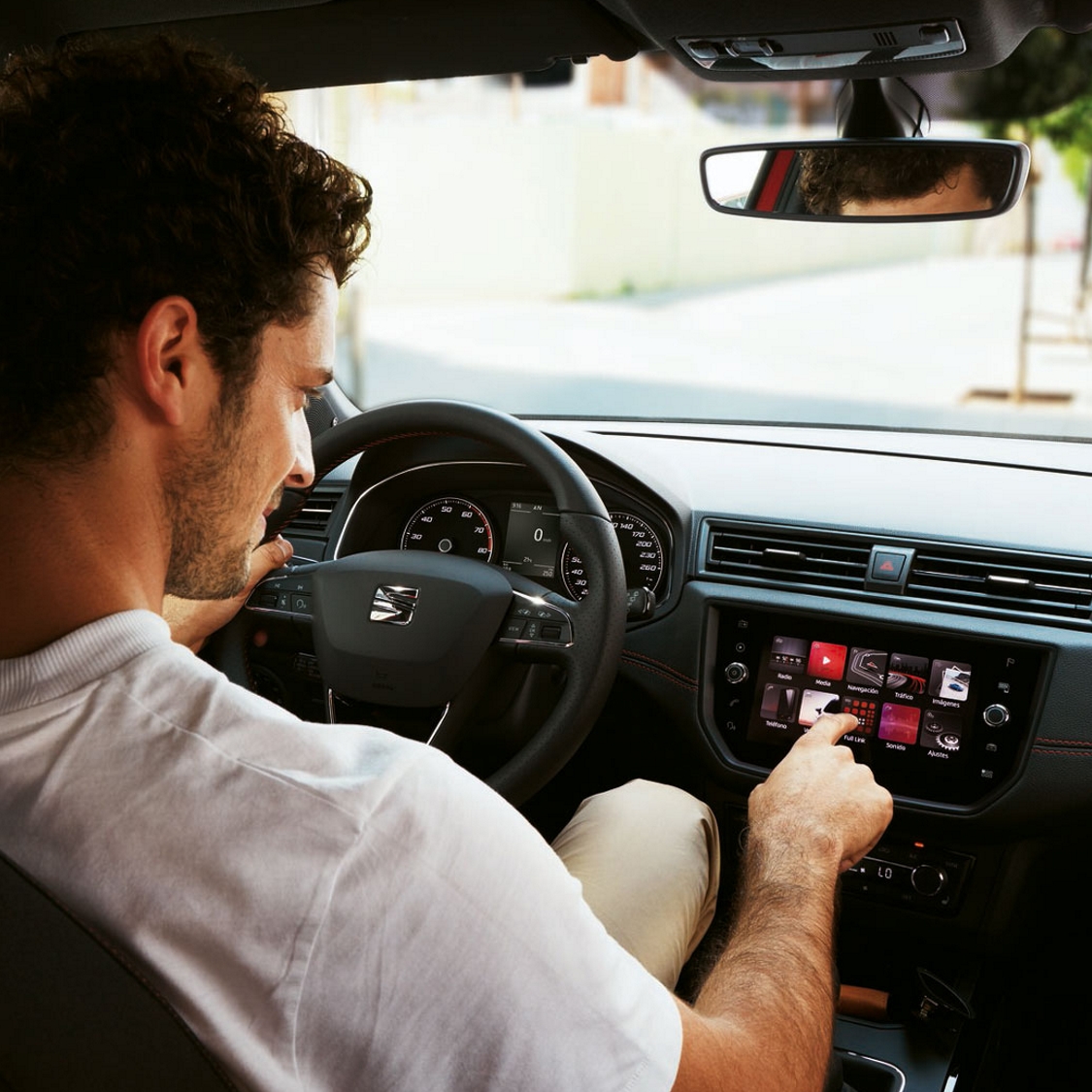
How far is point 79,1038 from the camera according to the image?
96 cm

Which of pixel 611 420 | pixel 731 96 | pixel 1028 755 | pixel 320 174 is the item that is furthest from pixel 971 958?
pixel 731 96

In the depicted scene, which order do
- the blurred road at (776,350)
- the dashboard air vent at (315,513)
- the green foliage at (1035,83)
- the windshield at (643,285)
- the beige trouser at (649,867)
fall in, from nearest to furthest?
the beige trouser at (649,867), the dashboard air vent at (315,513), the green foliage at (1035,83), the blurred road at (776,350), the windshield at (643,285)

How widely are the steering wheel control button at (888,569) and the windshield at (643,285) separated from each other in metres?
12.7

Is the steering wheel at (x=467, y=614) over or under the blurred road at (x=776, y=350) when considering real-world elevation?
over

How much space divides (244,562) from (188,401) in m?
0.24

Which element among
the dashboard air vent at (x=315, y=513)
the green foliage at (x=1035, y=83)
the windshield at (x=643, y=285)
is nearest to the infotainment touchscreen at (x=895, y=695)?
the dashboard air vent at (x=315, y=513)

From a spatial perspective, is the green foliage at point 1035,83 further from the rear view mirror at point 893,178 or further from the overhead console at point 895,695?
the overhead console at point 895,695

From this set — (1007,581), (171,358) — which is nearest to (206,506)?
(171,358)

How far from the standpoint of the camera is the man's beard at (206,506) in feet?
3.98

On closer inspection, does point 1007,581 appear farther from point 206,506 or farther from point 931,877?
point 206,506

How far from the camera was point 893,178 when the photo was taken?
2.30m

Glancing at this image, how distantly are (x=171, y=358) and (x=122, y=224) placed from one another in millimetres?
136

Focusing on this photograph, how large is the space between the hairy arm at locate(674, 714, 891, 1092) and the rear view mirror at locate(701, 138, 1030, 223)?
1.02 m

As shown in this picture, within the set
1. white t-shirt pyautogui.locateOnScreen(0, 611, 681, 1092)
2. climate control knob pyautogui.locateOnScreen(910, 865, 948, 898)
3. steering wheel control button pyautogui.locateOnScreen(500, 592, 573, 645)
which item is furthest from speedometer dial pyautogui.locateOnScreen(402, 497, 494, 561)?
white t-shirt pyautogui.locateOnScreen(0, 611, 681, 1092)
